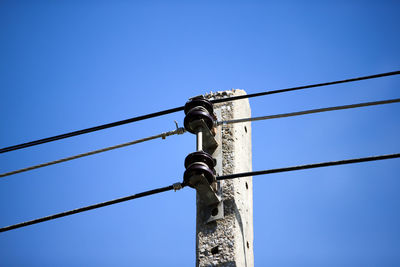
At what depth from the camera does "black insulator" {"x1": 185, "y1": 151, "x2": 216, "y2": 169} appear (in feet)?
14.1

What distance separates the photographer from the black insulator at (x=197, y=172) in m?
4.19

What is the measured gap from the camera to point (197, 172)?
4.19 m

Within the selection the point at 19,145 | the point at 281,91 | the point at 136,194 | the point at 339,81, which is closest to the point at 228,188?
the point at 136,194

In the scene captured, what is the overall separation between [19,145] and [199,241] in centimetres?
236

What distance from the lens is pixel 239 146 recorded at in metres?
4.84

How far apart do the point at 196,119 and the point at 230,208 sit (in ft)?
2.69

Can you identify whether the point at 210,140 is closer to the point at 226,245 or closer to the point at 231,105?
the point at 231,105

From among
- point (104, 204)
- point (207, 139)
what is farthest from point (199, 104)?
point (104, 204)

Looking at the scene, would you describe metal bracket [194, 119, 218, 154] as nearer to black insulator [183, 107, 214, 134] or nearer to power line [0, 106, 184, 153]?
black insulator [183, 107, 214, 134]

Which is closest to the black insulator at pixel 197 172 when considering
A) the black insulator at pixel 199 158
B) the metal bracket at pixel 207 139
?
the black insulator at pixel 199 158

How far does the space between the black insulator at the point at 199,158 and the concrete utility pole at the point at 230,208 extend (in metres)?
0.29

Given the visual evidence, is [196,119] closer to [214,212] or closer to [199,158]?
[199,158]

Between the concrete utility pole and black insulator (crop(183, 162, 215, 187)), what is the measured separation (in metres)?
0.31

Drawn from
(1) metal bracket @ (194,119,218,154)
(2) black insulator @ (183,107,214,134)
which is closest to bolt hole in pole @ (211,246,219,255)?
(1) metal bracket @ (194,119,218,154)
